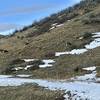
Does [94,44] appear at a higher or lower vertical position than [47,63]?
higher

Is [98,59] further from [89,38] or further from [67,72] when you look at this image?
[89,38]

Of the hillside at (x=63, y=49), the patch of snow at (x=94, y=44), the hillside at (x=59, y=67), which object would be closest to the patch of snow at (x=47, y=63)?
the hillside at (x=59, y=67)

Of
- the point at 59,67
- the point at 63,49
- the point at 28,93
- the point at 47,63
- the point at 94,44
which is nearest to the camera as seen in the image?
the point at 28,93

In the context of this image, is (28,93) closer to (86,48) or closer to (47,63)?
(47,63)

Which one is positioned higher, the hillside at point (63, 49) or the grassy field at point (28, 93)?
the hillside at point (63, 49)

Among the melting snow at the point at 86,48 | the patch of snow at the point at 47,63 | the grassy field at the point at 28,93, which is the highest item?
the melting snow at the point at 86,48

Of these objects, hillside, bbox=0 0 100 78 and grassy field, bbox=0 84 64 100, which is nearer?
grassy field, bbox=0 84 64 100

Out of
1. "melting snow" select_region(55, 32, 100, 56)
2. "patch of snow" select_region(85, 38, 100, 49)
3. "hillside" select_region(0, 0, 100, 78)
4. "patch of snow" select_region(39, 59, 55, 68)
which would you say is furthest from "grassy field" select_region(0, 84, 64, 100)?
"patch of snow" select_region(85, 38, 100, 49)

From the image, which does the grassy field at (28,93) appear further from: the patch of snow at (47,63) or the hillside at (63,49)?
the patch of snow at (47,63)

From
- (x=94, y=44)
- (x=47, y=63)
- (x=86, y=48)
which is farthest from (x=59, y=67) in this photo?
(x=94, y=44)

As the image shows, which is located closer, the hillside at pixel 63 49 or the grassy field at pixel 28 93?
the grassy field at pixel 28 93

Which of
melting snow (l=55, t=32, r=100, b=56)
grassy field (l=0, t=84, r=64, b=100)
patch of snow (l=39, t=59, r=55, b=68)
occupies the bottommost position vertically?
grassy field (l=0, t=84, r=64, b=100)

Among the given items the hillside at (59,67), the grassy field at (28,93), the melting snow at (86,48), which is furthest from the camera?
the melting snow at (86,48)

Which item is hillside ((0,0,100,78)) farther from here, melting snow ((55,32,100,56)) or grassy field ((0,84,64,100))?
grassy field ((0,84,64,100))
